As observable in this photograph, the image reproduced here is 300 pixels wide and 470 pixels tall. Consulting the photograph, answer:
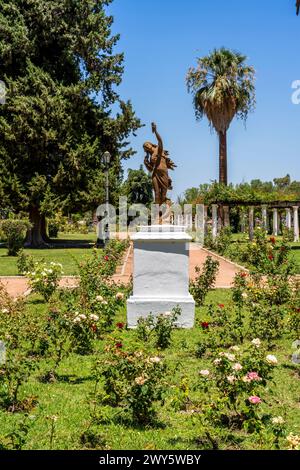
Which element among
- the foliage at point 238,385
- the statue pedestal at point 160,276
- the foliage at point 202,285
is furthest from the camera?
Result: the foliage at point 202,285

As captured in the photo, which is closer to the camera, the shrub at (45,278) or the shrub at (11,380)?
the shrub at (11,380)

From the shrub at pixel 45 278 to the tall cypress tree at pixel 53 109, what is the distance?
1448 centimetres

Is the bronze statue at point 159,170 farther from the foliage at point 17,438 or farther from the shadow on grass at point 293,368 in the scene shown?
the foliage at point 17,438

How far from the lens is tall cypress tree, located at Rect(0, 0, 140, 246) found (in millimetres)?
24922

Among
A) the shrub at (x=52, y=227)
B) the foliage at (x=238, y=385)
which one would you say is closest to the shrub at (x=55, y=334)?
the foliage at (x=238, y=385)

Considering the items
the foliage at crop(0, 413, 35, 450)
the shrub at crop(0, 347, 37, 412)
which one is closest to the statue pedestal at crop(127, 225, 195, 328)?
the shrub at crop(0, 347, 37, 412)

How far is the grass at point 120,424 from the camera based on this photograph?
4066mm

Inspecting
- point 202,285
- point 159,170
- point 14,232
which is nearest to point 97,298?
point 159,170

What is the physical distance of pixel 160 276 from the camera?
8227mm

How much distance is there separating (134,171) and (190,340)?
58.8 meters

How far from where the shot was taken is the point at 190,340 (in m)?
7.41

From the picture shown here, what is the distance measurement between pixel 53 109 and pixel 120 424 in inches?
872

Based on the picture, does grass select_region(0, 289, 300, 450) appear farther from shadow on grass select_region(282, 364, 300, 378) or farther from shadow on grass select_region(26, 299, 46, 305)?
shadow on grass select_region(26, 299, 46, 305)
